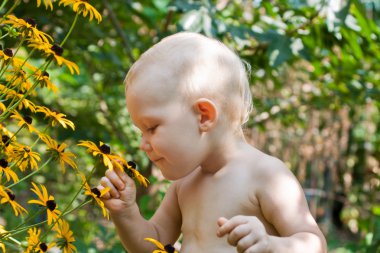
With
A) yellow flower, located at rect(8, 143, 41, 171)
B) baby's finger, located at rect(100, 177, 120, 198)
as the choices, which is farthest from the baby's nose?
yellow flower, located at rect(8, 143, 41, 171)

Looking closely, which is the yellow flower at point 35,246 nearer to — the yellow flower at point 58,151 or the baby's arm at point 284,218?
the yellow flower at point 58,151

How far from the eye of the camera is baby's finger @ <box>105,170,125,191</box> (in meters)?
1.46

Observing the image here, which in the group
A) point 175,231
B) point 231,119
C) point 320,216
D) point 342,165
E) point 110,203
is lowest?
point 320,216

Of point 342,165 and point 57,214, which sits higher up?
point 57,214

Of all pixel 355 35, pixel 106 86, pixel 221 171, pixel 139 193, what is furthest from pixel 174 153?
pixel 106 86

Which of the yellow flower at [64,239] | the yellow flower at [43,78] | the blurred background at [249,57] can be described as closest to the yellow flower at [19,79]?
the yellow flower at [43,78]

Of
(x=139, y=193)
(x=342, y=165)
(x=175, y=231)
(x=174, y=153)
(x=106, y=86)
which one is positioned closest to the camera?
(x=174, y=153)

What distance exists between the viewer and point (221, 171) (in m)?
1.49

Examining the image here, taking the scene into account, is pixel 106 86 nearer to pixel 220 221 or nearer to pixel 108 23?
pixel 108 23

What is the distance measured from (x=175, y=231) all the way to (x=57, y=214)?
35 centimetres

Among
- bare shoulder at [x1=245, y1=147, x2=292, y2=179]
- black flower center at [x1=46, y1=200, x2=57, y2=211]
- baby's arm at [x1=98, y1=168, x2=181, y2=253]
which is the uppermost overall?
black flower center at [x1=46, y1=200, x2=57, y2=211]

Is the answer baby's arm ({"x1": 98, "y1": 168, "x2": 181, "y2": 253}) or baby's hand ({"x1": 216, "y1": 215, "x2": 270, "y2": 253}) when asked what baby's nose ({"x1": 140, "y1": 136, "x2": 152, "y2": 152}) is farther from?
baby's hand ({"x1": 216, "y1": 215, "x2": 270, "y2": 253})

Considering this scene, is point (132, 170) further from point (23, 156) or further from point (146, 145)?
point (23, 156)

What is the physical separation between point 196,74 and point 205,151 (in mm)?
155
